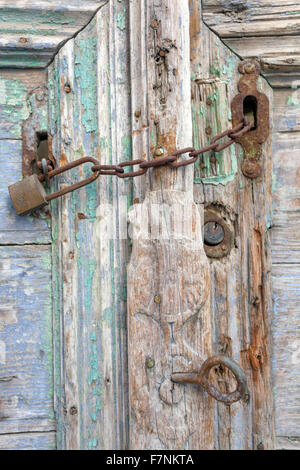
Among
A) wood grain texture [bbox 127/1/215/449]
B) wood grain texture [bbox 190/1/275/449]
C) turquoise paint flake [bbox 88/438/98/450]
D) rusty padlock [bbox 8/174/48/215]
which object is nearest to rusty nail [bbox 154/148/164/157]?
wood grain texture [bbox 127/1/215/449]

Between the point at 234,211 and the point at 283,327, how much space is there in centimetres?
30

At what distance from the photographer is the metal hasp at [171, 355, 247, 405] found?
0.78 meters

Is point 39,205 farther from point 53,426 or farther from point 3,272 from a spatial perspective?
point 53,426

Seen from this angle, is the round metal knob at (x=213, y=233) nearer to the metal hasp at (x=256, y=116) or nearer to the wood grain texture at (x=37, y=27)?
the metal hasp at (x=256, y=116)

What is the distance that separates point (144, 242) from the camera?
2.85 ft

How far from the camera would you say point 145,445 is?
2.82 ft

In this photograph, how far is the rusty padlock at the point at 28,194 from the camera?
860 millimetres

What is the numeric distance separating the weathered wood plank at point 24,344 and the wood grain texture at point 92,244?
0.03 m

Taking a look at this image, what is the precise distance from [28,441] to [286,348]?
635 millimetres

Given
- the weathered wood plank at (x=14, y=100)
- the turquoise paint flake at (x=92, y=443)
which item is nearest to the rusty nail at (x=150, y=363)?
the turquoise paint flake at (x=92, y=443)

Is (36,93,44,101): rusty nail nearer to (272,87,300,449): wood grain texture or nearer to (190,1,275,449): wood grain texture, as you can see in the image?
(190,1,275,449): wood grain texture

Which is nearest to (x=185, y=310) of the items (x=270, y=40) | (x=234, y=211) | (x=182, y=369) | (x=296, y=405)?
(x=182, y=369)

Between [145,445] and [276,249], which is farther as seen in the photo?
[276,249]

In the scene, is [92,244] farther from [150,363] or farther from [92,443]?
[92,443]
